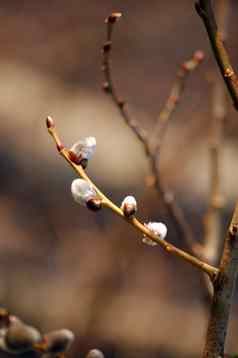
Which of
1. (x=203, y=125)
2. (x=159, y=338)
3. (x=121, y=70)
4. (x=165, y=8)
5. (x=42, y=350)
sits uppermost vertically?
(x=165, y=8)

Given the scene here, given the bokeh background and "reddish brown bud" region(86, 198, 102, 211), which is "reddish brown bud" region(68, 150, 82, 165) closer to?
"reddish brown bud" region(86, 198, 102, 211)

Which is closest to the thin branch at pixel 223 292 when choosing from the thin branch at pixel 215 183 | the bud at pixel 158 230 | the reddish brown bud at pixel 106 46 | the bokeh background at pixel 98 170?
the bud at pixel 158 230

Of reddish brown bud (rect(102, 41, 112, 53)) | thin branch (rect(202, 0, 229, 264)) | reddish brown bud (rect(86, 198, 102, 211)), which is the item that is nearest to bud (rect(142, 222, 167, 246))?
reddish brown bud (rect(86, 198, 102, 211))

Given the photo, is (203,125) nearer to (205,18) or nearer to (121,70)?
(121,70)

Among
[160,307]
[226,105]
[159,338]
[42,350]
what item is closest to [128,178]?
[160,307]

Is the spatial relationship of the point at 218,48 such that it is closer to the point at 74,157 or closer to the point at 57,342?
the point at 74,157

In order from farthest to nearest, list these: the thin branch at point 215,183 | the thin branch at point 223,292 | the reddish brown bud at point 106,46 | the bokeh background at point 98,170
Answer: the bokeh background at point 98,170
the thin branch at point 215,183
the reddish brown bud at point 106,46
the thin branch at point 223,292

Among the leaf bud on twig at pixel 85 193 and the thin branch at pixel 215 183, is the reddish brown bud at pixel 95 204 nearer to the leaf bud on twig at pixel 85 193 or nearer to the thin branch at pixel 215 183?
the leaf bud on twig at pixel 85 193
